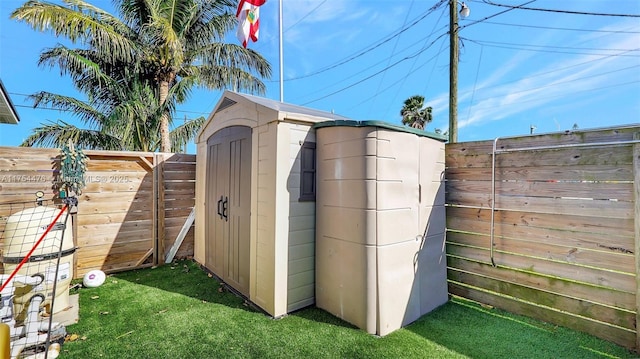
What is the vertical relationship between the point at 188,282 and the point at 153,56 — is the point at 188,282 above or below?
below

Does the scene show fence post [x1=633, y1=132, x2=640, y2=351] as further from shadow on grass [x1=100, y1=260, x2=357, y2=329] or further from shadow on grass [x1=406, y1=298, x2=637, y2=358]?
shadow on grass [x1=100, y1=260, x2=357, y2=329]

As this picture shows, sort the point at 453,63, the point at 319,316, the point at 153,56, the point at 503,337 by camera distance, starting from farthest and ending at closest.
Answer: the point at 153,56 < the point at 453,63 < the point at 319,316 < the point at 503,337

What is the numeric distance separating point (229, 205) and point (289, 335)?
6.15ft

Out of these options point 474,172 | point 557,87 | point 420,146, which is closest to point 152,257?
point 420,146

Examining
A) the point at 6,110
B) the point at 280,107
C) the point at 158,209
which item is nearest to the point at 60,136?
the point at 6,110

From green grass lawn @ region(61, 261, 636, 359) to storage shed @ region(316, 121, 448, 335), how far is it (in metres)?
0.20

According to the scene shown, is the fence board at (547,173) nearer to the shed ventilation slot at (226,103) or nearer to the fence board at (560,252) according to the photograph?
the fence board at (560,252)

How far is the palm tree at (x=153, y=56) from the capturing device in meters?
7.13

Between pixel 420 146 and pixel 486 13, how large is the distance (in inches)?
225

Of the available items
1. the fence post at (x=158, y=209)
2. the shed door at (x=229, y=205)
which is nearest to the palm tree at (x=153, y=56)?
the fence post at (x=158, y=209)

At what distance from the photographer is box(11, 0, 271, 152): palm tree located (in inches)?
281

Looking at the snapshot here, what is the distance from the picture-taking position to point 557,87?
10.4 meters

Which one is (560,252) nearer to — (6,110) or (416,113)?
A: (6,110)

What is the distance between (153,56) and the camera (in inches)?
317
